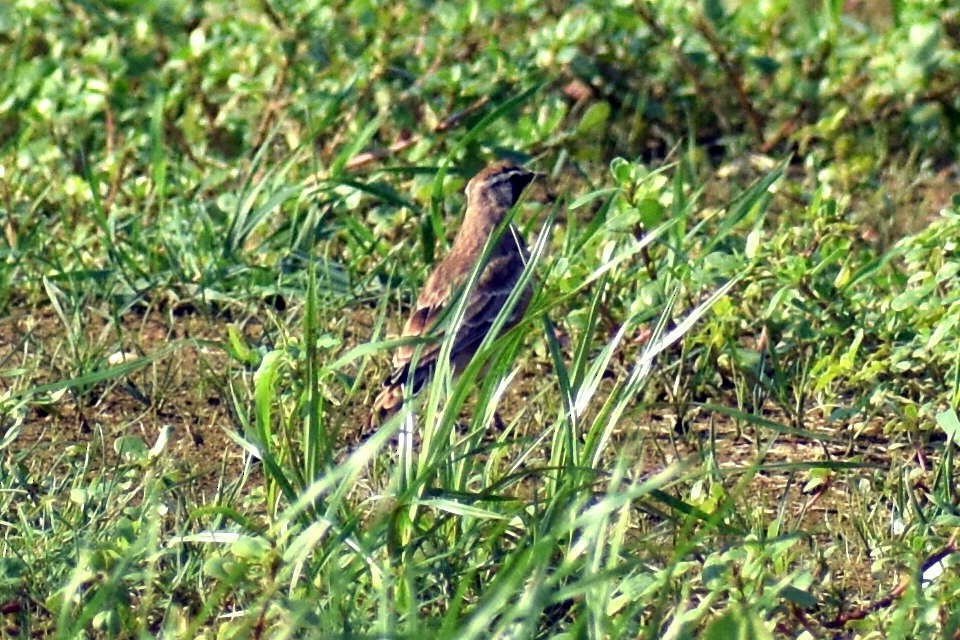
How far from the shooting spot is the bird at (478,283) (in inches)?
221

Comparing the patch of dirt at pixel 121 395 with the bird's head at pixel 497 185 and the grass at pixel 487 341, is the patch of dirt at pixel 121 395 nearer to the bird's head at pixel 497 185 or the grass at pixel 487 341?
the grass at pixel 487 341

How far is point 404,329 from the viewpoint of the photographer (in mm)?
5949

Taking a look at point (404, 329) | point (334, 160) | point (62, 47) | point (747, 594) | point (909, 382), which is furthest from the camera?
point (62, 47)

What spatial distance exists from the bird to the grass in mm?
134

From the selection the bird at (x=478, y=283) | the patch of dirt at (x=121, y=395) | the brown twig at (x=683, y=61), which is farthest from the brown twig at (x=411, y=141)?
the patch of dirt at (x=121, y=395)

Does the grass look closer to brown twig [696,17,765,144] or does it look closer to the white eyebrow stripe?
brown twig [696,17,765,144]

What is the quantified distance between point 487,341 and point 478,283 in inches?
67.5

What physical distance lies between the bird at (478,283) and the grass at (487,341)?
13 cm

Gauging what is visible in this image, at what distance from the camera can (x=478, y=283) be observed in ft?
19.2

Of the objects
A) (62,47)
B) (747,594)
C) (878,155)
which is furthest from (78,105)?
(747,594)

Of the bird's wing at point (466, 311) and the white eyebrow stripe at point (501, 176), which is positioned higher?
the white eyebrow stripe at point (501, 176)

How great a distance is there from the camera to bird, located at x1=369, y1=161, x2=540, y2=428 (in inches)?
221

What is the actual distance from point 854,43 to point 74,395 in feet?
14.0

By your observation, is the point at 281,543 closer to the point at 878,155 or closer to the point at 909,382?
the point at 909,382
